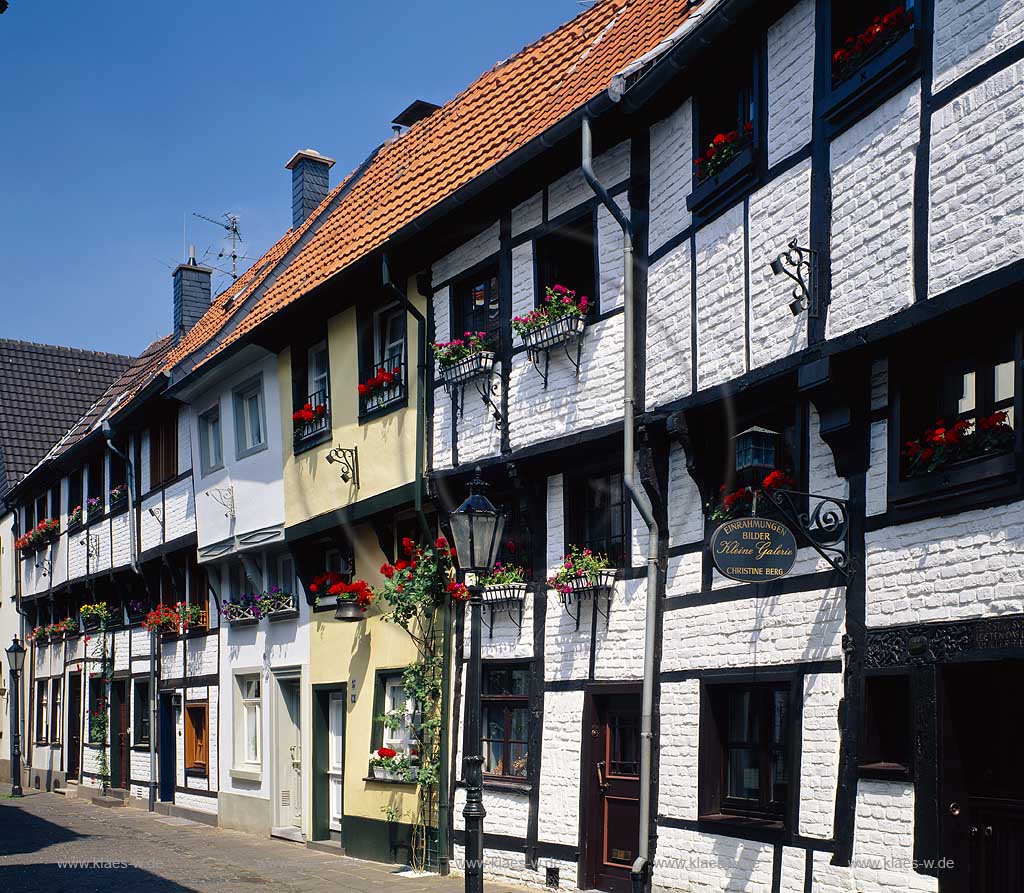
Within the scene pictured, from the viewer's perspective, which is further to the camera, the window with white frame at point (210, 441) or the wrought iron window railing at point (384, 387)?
the window with white frame at point (210, 441)

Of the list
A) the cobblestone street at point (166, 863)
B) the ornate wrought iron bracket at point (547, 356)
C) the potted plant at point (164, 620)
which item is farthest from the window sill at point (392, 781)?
the potted plant at point (164, 620)

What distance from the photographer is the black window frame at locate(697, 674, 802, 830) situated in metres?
9.70

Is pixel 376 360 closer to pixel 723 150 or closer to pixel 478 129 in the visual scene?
pixel 478 129

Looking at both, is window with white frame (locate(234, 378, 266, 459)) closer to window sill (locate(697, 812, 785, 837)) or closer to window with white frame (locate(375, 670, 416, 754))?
window with white frame (locate(375, 670, 416, 754))

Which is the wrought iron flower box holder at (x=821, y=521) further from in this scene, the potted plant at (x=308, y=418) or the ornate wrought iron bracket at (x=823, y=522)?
the potted plant at (x=308, y=418)

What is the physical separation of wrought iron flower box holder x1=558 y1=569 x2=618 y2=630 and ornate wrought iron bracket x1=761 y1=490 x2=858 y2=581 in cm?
277

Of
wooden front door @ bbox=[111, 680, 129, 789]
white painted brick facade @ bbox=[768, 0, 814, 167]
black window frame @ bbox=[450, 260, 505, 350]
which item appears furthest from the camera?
wooden front door @ bbox=[111, 680, 129, 789]

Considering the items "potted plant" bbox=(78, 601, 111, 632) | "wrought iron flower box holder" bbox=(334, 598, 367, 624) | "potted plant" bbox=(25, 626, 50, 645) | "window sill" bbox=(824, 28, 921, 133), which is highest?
"window sill" bbox=(824, 28, 921, 133)

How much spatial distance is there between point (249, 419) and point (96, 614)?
32.1 feet

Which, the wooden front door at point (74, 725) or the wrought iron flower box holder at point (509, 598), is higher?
the wrought iron flower box holder at point (509, 598)

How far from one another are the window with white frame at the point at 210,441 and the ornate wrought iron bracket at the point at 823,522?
45.0 feet

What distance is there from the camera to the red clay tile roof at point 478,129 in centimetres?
1385

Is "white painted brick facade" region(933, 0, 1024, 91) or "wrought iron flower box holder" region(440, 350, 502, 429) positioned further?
"wrought iron flower box holder" region(440, 350, 502, 429)

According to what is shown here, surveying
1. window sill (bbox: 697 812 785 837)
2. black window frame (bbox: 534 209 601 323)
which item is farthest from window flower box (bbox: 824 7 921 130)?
window sill (bbox: 697 812 785 837)
